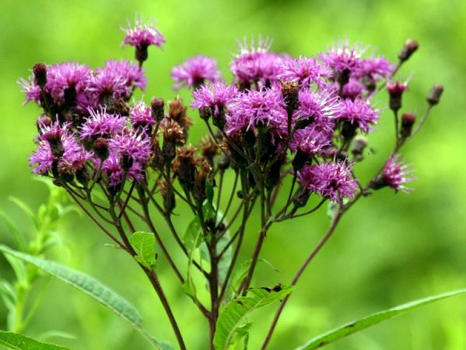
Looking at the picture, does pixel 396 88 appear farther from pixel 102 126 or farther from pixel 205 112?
pixel 102 126

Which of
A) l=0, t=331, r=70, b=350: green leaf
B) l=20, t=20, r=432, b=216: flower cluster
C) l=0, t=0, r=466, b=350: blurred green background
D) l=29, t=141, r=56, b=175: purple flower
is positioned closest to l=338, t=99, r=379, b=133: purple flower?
l=20, t=20, r=432, b=216: flower cluster

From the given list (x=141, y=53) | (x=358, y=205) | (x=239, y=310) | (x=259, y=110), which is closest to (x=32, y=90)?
(x=141, y=53)

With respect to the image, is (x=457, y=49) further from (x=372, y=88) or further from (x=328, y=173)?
(x=328, y=173)

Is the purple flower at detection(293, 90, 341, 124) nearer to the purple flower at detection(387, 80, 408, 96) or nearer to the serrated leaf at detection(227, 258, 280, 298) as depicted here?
the serrated leaf at detection(227, 258, 280, 298)

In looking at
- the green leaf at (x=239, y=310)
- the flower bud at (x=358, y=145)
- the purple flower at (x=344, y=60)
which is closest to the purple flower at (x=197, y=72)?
the purple flower at (x=344, y=60)

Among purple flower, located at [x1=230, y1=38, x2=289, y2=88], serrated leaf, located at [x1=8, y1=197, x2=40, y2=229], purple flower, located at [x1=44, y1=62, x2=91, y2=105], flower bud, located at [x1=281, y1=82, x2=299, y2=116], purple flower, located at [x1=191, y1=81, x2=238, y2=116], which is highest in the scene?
purple flower, located at [x1=230, y1=38, x2=289, y2=88]

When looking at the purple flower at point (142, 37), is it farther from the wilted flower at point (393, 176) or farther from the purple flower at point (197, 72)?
the wilted flower at point (393, 176)

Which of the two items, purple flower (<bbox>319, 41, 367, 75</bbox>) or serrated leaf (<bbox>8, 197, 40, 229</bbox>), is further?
serrated leaf (<bbox>8, 197, 40, 229</bbox>)
